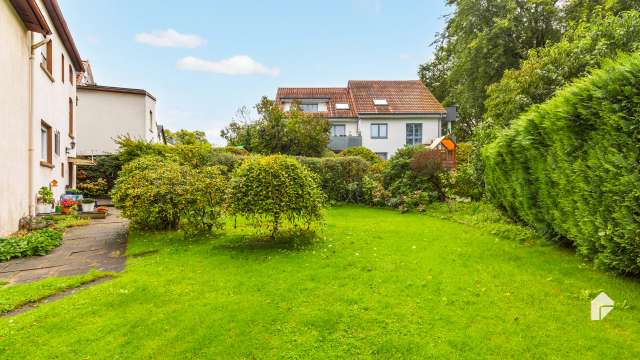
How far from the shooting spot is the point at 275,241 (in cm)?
736

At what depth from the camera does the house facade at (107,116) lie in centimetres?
2052

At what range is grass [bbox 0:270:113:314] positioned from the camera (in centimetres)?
436

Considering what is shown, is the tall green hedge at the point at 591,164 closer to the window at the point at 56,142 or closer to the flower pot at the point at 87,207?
the flower pot at the point at 87,207

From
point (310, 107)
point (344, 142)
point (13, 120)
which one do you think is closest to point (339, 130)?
point (344, 142)

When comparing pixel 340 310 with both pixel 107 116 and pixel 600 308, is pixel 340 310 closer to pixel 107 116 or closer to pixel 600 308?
pixel 600 308

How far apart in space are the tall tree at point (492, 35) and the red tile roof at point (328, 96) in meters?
10.9

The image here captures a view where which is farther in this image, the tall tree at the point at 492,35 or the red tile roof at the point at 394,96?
the red tile roof at the point at 394,96

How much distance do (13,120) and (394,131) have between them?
2628 cm

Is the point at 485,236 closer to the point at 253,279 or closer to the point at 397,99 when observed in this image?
the point at 253,279

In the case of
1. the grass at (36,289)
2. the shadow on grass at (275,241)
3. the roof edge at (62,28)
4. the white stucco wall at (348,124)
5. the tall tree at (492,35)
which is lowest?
the grass at (36,289)

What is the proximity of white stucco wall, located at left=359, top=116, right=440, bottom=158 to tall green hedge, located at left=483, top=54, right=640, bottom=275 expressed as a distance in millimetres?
23734

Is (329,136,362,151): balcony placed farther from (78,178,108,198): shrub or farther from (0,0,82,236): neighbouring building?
(0,0,82,236): neighbouring building

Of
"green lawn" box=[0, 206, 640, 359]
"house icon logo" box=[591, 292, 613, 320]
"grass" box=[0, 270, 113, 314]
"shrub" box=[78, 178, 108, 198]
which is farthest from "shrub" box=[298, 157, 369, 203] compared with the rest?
"house icon logo" box=[591, 292, 613, 320]

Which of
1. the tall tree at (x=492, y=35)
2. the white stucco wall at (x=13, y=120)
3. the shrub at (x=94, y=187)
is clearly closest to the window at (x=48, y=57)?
the white stucco wall at (x=13, y=120)
